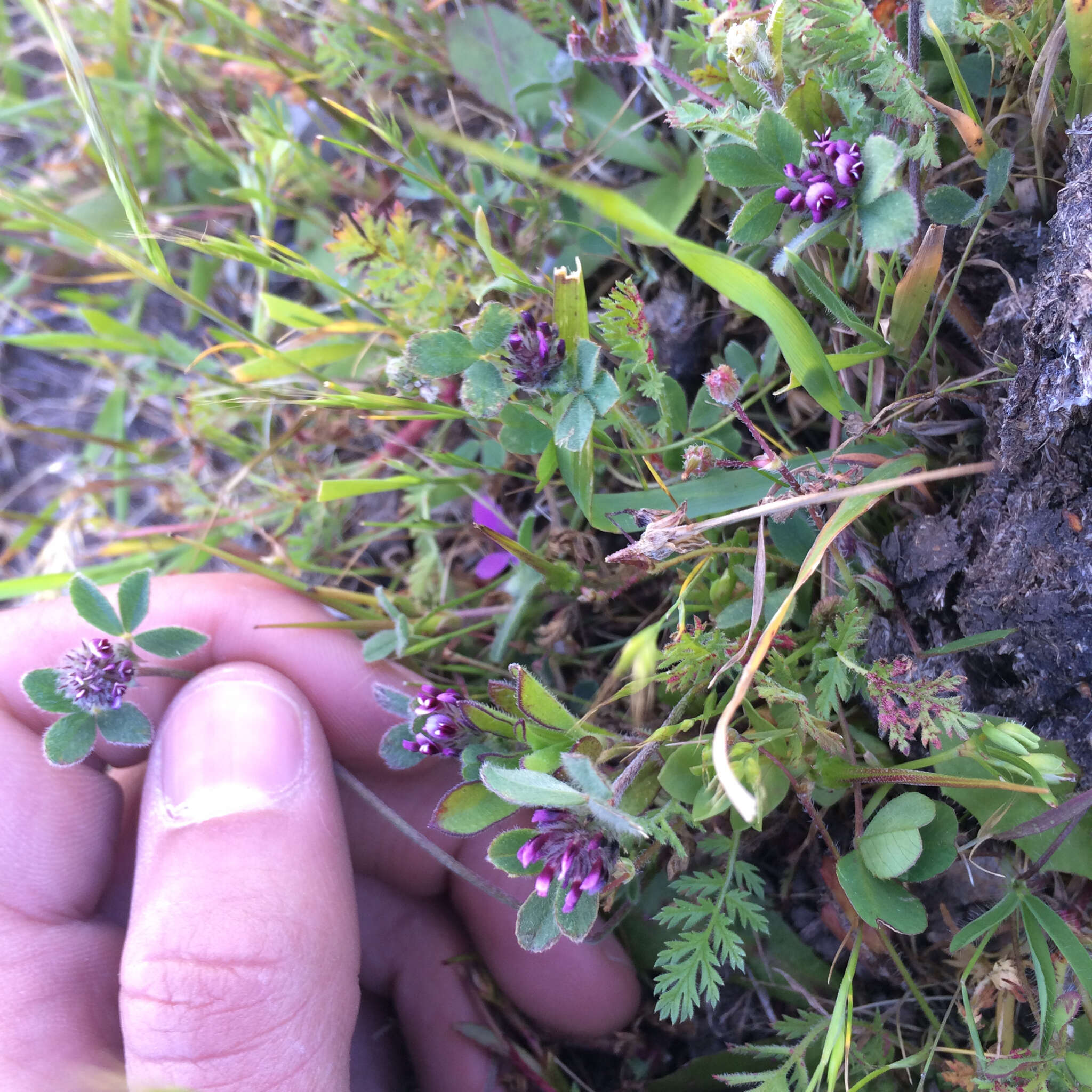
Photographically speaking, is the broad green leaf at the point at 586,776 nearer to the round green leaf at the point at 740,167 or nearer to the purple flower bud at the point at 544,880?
the purple flower bud at the point at 544,880

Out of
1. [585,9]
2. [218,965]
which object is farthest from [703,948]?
[585,9]

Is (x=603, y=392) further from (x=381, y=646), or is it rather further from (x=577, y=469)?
(x=381, y=646)

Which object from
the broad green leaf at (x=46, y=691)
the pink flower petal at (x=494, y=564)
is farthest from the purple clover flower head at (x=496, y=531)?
the broad green leaf at (x=46, y=691)

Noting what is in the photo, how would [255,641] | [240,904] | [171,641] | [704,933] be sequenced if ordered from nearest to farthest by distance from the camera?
1. [704,933]
2. [240,904]
3. [171,641]
4. [255,641]

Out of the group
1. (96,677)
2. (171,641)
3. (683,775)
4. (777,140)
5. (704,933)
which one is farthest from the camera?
(171,641)

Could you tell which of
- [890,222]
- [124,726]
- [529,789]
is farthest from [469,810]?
[890,222]
